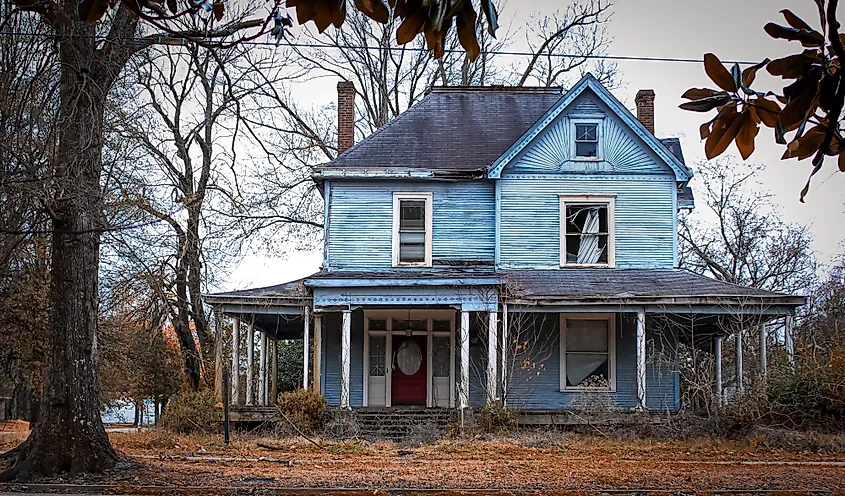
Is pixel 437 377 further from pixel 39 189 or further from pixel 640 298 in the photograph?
pixel 39 189

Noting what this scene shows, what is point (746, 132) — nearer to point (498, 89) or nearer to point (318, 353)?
point (318, 353)

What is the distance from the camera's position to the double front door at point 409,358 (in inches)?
936

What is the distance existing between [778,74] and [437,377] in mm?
21569

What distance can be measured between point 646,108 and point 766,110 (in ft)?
79.2

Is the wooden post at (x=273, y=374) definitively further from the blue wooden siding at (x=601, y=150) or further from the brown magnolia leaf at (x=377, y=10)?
the brown magnolia leaf at (x=377, y=10)

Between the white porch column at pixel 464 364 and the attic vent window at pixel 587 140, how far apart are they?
5534 millimetres

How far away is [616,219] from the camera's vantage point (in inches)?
934

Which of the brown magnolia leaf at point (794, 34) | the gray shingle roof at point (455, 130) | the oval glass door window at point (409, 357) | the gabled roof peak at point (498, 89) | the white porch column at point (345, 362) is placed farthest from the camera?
the gabled roof peak at point (498, 89)

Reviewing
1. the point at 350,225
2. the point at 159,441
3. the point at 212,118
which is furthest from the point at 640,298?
the point at 212,118

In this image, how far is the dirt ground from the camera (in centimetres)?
1149

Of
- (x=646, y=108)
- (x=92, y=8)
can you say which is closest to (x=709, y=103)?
(x=92, y=8)

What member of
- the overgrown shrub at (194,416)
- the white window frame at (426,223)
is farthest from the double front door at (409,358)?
the overgrown shrub at (194,416)

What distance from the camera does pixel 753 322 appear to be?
21578 millimetres

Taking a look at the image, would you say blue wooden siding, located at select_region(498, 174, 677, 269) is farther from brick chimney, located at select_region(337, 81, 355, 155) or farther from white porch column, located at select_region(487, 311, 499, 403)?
brick chimney, located at select_region(337, 81, 355, 155)
